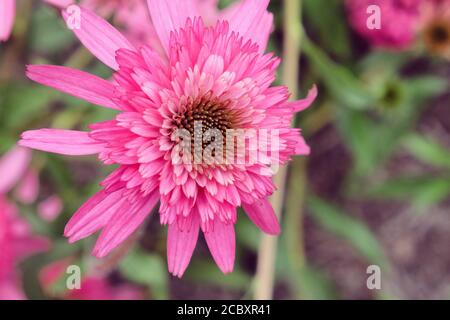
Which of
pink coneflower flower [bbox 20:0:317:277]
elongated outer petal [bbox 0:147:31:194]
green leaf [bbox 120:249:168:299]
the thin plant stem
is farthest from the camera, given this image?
elongated outer petal [bbox 0:147:31:194]

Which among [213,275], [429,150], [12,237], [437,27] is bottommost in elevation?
[213,275]

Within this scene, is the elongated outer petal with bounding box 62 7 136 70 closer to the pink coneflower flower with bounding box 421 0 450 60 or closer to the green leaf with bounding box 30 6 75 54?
the green leaf with bounding box 30 6 75 54

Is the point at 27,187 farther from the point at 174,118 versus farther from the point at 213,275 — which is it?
Result: the point at 174,118

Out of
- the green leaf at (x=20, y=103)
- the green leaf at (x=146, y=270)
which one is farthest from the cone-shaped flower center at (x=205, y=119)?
the green leaf at (x=20, y=103)

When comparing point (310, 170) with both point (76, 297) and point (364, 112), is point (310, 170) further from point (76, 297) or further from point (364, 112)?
point (76, 297)

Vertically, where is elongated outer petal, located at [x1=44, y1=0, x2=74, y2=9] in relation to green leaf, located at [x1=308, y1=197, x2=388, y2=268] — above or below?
above

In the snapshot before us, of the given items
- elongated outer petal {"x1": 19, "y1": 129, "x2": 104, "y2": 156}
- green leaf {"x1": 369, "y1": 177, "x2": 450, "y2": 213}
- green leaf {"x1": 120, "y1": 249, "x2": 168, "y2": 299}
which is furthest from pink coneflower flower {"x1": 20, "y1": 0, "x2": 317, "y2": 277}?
green leaf {"x1": 369, "y1": 177, "x2": 450, "y2": 213}

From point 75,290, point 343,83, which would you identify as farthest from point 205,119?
point 75,290
